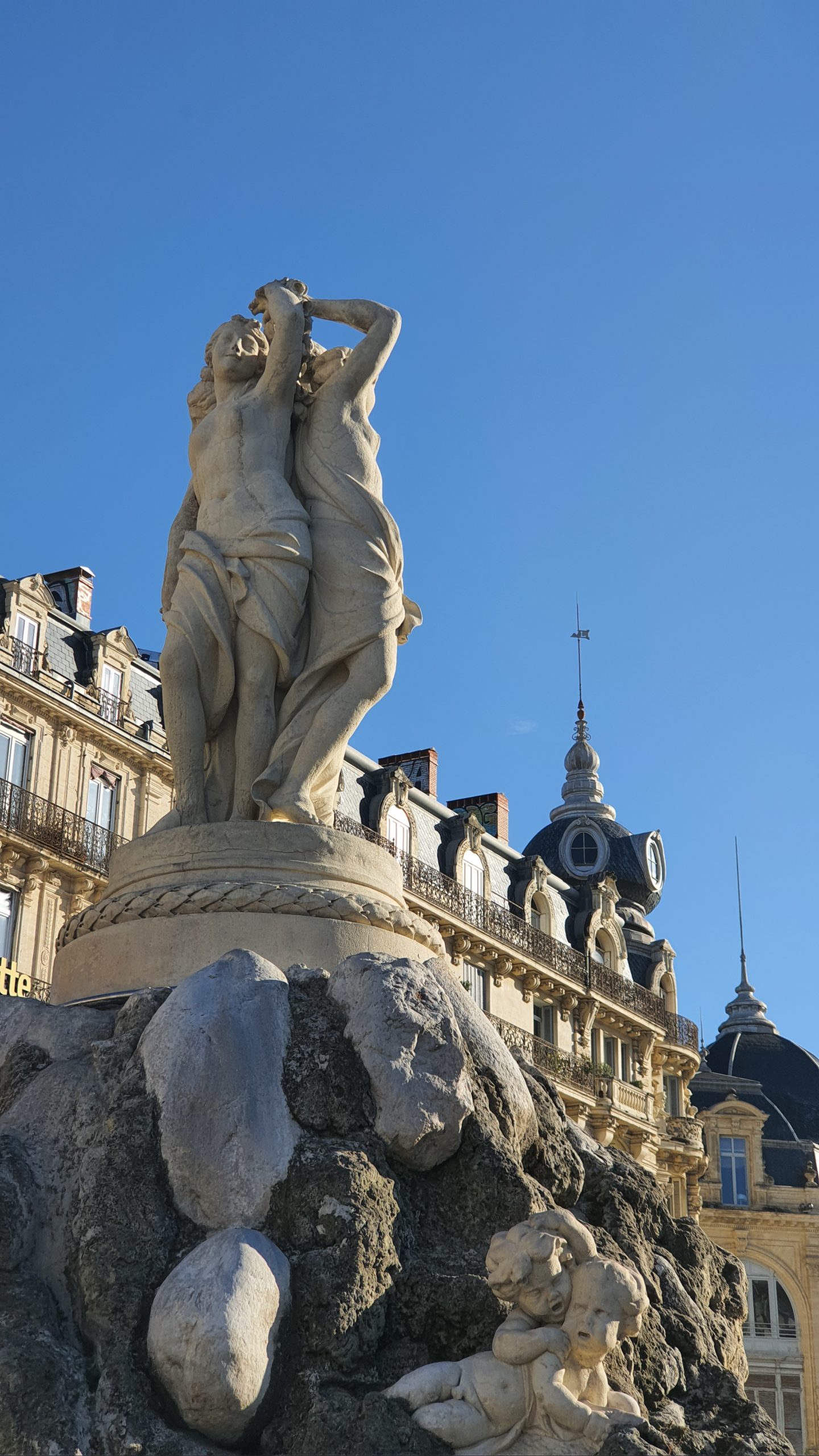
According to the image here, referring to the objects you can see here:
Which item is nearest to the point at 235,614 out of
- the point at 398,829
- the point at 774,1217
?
the point at 398,829

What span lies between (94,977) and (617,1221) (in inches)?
102

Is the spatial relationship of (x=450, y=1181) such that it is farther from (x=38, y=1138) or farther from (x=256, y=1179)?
(x=38, y=1138)

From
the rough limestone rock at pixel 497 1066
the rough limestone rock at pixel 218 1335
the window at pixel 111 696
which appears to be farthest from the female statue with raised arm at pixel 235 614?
the window at pixel 111 696

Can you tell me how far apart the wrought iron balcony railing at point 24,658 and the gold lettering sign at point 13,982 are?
5313 mm

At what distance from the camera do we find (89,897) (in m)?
32.3

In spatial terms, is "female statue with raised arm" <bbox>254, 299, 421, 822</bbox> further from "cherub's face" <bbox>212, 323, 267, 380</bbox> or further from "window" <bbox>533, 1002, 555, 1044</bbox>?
"window" <bbox>533, 1002, 555, 1044</bbox>

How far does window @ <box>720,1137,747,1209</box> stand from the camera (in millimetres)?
51250

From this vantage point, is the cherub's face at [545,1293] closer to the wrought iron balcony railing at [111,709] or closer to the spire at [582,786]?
the wrought iron balcony railing at [111,709]

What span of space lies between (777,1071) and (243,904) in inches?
2105

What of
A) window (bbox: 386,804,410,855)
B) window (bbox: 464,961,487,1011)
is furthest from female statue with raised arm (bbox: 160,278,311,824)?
window (bbox: 464,961,487,1011)

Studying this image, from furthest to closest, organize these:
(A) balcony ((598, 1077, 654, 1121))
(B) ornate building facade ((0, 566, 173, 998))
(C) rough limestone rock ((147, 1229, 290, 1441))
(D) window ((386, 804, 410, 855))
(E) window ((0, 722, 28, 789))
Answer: (A) balcony ((598, 1077, 654, 1121)), (D) window ((386, 804, 410, 855)), (E) window ((0, 722, 28, 789)), (B) ornate building facade ((0, 566, 173, 998)), (C) rough limestone rock ((147, 1229, 290, 1441))

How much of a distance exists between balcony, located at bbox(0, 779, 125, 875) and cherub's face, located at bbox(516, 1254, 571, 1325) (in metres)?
24.4

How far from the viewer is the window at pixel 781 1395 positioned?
47219mm

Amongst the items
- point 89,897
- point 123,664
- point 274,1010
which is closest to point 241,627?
point 274,1010
